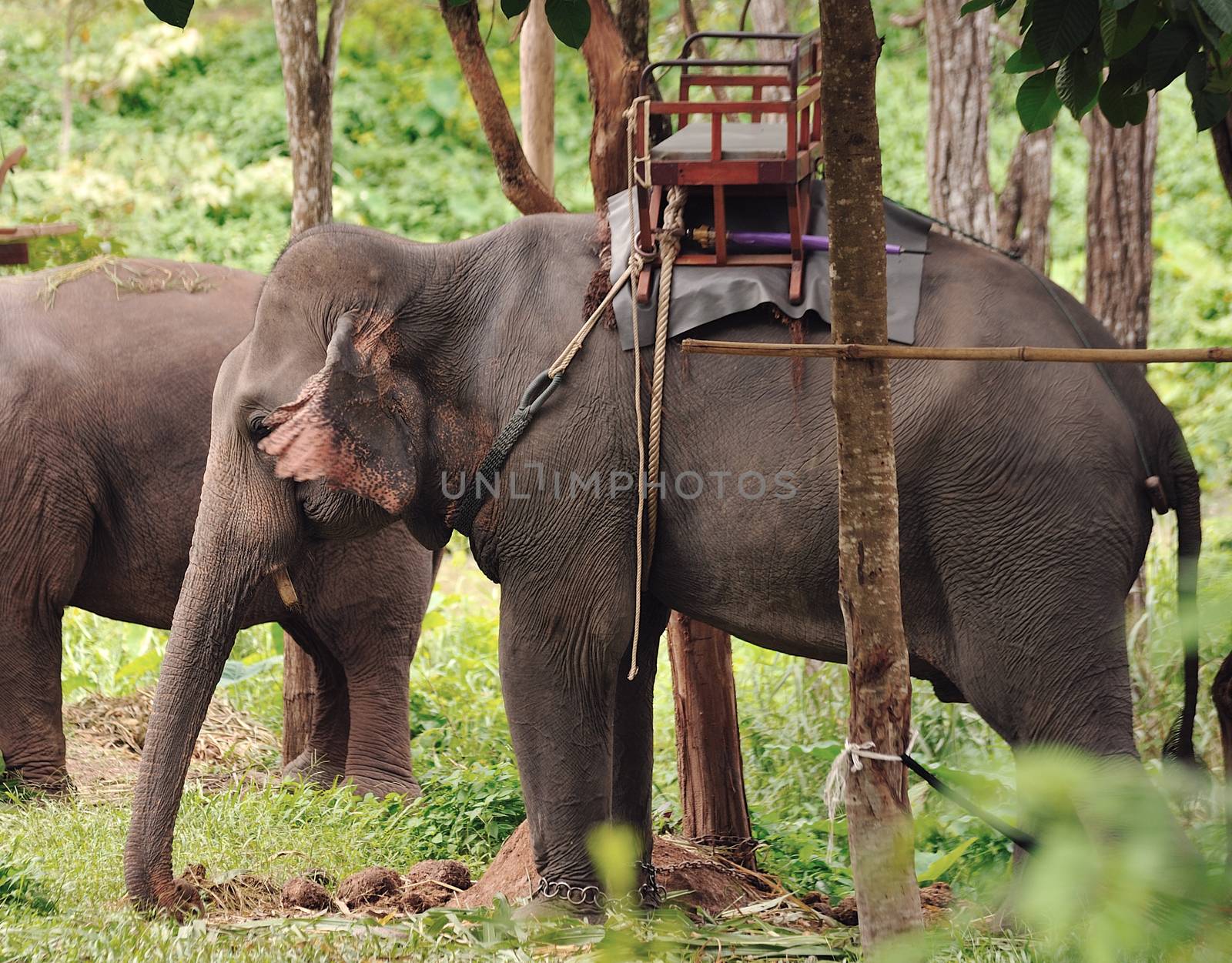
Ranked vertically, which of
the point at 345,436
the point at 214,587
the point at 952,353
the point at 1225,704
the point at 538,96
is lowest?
the point at 1225,704

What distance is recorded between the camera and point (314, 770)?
5.41 metres

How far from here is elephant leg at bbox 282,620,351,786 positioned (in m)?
5.45

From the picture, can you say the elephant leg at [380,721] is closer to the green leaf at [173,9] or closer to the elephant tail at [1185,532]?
the elephant tail at [1185,532]

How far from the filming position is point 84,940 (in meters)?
3.11

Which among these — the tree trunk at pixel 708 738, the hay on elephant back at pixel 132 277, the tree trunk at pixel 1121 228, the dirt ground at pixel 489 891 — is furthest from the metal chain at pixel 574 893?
the tree trunk at pixel 1121 228

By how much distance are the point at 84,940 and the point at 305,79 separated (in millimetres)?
3499

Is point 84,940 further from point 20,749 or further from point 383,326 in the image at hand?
point 20,749

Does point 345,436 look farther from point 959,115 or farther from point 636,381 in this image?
point 959,115

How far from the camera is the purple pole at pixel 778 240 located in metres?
3.38

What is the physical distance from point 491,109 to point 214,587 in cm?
173

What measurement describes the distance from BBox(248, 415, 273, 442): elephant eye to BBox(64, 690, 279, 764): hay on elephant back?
265 cm

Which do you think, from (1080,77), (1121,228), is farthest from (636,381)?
→ (1121,228)

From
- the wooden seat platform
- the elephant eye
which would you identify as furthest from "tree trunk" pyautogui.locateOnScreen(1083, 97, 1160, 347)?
the elephant eye

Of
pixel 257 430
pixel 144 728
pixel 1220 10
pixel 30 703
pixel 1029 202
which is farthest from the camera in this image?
pixel 1029 202
